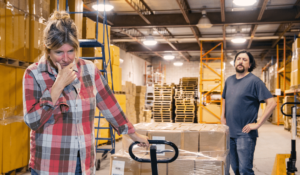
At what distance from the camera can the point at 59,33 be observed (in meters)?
1.53

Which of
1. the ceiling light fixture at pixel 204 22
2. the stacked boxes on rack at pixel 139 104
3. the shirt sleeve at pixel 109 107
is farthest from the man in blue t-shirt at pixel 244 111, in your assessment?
the stacked boxes on rack at pixel 139 104

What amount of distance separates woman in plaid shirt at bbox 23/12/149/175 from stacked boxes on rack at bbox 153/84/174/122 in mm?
12885

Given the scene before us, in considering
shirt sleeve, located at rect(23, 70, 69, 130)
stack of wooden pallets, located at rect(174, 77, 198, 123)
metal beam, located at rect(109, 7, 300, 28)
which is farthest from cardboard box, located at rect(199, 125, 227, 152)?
stack of wooden pallets, located at rect(174, 77, 198, 123)

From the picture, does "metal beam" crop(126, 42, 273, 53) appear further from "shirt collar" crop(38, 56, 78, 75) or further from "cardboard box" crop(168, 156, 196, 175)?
"shirt collar" crop(38, 56, 78, 75)

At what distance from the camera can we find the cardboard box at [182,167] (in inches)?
110

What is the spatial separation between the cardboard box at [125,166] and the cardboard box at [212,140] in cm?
73

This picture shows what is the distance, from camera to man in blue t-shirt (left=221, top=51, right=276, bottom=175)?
10.8 feet

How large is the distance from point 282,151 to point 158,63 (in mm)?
17630

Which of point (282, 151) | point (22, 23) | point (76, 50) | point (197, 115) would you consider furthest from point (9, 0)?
point (197, 115)

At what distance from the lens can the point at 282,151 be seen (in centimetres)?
782

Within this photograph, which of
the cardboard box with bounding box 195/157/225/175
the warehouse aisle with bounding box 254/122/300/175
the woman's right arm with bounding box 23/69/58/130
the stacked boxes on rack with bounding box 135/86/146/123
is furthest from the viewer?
the stacked boxes on rack with bounding box 135/86/146/123

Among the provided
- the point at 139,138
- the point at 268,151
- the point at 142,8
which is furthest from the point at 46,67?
the point at 142,8

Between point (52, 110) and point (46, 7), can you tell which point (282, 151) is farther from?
point (52, 110)

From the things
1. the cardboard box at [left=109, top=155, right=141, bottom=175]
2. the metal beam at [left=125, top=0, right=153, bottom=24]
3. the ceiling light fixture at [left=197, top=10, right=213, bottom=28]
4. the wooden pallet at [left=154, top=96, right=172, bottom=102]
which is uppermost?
the metal beam at [left=125, top=0, right=153, bottom=24]
